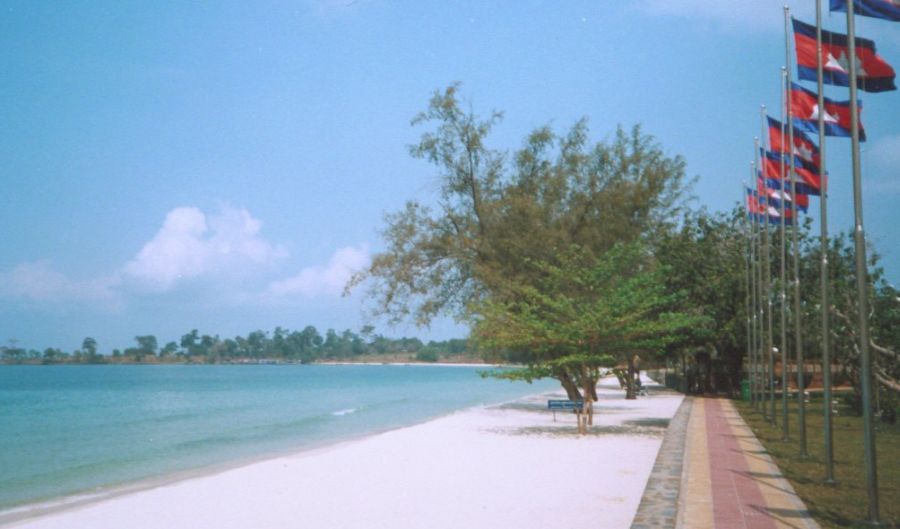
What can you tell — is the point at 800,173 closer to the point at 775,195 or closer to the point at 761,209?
the point at 775,195

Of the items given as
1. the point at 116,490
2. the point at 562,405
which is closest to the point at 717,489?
the point at 562,405

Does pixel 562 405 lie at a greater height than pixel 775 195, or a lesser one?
lesser

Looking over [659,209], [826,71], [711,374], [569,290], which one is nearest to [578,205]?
[659,209]

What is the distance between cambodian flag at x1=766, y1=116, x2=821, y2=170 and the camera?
1572 centimetres

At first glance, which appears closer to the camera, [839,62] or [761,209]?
[839,62]

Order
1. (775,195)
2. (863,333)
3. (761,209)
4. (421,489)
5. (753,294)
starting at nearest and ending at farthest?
(863,333) → (421,489) → (775,195) → (761,209) → (753,294)

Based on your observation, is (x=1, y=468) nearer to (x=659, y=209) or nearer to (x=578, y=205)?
(x=578, y=205)

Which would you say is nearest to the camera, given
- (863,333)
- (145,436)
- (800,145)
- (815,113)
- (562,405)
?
(863,333)

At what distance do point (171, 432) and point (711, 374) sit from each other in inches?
956

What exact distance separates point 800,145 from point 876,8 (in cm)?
586

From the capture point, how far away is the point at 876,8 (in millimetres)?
10344

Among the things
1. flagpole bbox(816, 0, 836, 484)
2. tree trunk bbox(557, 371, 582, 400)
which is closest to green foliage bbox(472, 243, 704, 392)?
Answer: tree trunk bbox(557, 371, 582, 400)

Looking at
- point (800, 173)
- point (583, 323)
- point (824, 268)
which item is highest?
point (800, 173)

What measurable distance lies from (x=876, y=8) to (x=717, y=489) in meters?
6.48
